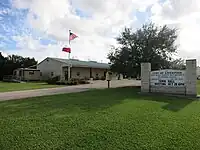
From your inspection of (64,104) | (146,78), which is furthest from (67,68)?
(64,104)

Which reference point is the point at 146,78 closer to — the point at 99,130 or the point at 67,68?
the point at 99,130

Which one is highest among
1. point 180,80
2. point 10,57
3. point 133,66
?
point 10,57

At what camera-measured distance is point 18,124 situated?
18.6 ft

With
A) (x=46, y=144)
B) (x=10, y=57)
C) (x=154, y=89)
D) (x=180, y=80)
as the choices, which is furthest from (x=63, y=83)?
(x=10, y=57)

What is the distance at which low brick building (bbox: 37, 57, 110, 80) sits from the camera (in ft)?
114

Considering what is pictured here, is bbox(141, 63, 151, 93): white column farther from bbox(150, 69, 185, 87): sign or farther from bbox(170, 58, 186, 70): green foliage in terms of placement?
bbox(170, 58, 186, 70): green foliage

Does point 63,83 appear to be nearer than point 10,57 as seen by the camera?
Yes

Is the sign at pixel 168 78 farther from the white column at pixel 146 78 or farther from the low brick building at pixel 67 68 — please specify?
the low brick building at pixel 67 68

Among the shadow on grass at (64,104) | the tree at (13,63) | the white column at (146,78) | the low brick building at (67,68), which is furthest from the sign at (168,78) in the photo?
the tree at (13,63)

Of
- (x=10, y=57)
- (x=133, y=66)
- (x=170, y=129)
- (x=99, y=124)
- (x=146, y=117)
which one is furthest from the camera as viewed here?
(x=10, y=57)

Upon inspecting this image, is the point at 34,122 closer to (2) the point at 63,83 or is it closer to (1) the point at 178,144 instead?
(1) the point at 178,144

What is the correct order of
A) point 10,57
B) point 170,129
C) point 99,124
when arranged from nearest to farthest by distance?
point 170,129, point 99,124, point 10,57

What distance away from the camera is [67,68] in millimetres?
34344

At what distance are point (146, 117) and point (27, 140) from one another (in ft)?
11.7
